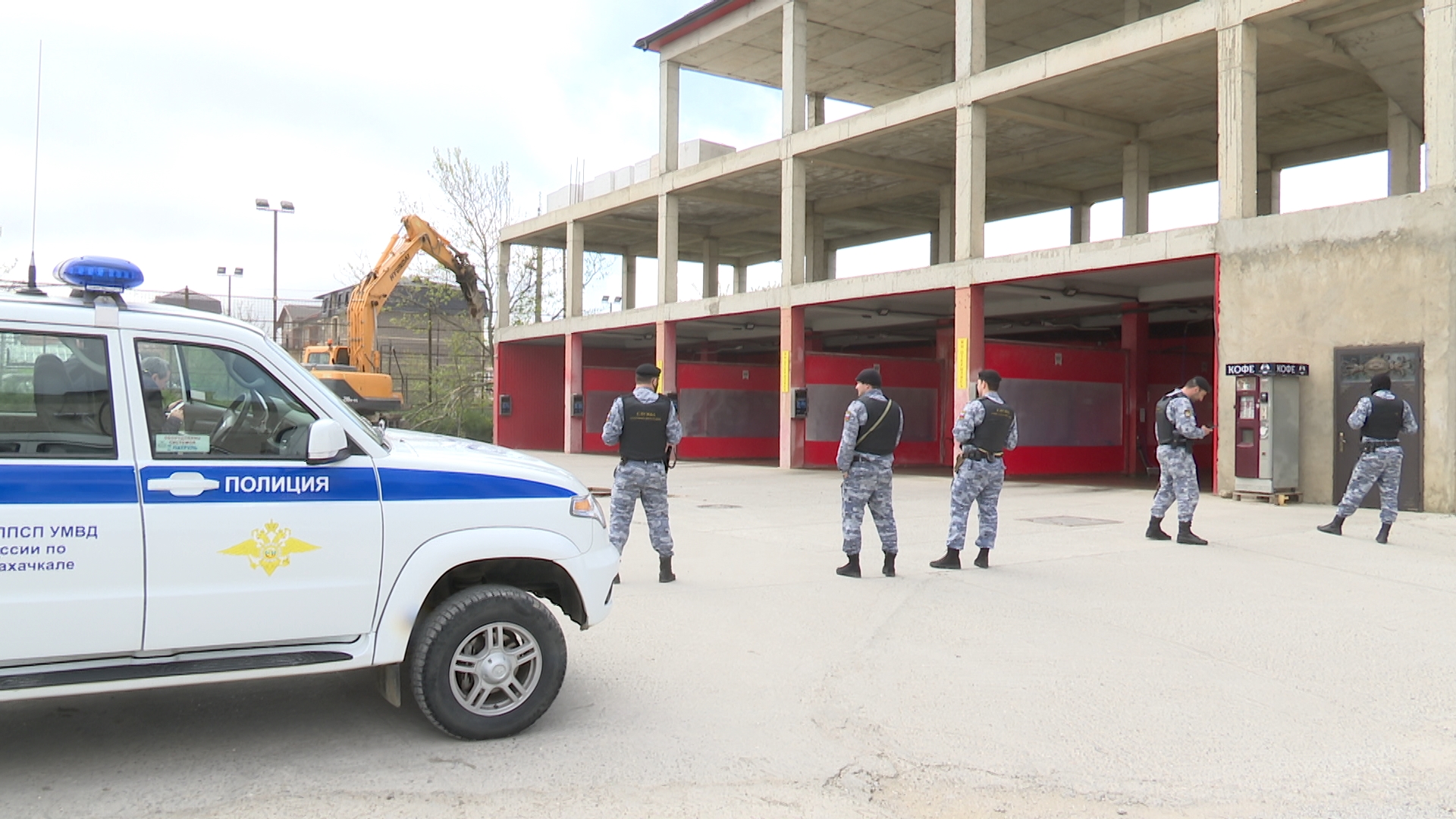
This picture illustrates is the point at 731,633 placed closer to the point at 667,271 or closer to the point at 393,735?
the point at 393,735

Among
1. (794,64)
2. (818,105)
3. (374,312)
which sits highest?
(818,105)

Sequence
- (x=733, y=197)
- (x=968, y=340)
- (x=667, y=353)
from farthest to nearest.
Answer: (x=733, y=197)
(x=667, y=353)
(x=968, y=340)

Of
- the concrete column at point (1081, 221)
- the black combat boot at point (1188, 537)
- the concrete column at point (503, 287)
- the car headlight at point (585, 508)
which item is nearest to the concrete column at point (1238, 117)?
the black combat boot at point (1188, 537)

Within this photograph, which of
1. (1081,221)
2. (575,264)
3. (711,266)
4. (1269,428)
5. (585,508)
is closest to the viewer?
(585,508)

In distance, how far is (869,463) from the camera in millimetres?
8688

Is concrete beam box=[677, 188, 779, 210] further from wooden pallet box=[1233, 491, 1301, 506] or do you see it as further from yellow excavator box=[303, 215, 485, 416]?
wooden pallet box=[1233, 491, 1301, 506]

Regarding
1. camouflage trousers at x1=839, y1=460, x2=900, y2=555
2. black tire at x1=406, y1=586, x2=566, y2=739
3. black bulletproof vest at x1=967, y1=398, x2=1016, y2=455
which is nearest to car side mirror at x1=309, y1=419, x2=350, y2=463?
black tire at x1=406, y1=586, x2=566, y2=739

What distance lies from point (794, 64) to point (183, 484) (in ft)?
69.0

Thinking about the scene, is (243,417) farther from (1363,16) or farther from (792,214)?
(792,214)

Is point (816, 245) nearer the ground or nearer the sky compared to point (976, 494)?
nearer the sky

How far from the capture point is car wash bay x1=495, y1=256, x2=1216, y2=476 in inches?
842

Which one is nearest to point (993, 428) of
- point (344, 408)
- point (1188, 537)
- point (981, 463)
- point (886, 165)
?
point (981, 463)

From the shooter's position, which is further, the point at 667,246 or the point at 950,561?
the point at 667,246

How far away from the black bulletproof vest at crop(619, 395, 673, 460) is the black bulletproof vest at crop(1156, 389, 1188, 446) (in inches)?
210
